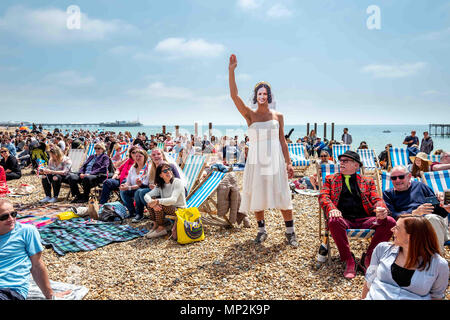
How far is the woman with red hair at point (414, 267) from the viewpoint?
1785mm

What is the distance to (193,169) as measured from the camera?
5.31m

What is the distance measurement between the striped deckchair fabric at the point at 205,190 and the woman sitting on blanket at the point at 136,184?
3.06 feet

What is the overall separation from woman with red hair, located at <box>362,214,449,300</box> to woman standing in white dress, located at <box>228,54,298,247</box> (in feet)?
5.00

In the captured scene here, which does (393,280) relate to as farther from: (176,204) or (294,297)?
(176,204)

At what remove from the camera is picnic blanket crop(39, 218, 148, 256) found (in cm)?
370

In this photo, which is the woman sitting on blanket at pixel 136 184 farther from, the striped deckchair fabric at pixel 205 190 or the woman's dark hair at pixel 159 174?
the striped deckchair fabric at pixel 205 190

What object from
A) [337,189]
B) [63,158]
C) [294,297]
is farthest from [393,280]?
[63,158]

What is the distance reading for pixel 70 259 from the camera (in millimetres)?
3365

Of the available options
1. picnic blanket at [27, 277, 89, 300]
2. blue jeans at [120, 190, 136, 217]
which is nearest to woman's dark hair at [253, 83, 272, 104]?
picnic blanket at [27, 277, 89, 300]

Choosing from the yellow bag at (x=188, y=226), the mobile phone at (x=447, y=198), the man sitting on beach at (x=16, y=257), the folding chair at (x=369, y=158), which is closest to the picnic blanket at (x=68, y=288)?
the man sitting on beach at (x=16, y=257)

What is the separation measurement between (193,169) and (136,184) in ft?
3.34

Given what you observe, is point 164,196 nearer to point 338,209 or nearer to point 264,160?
point 264,160
